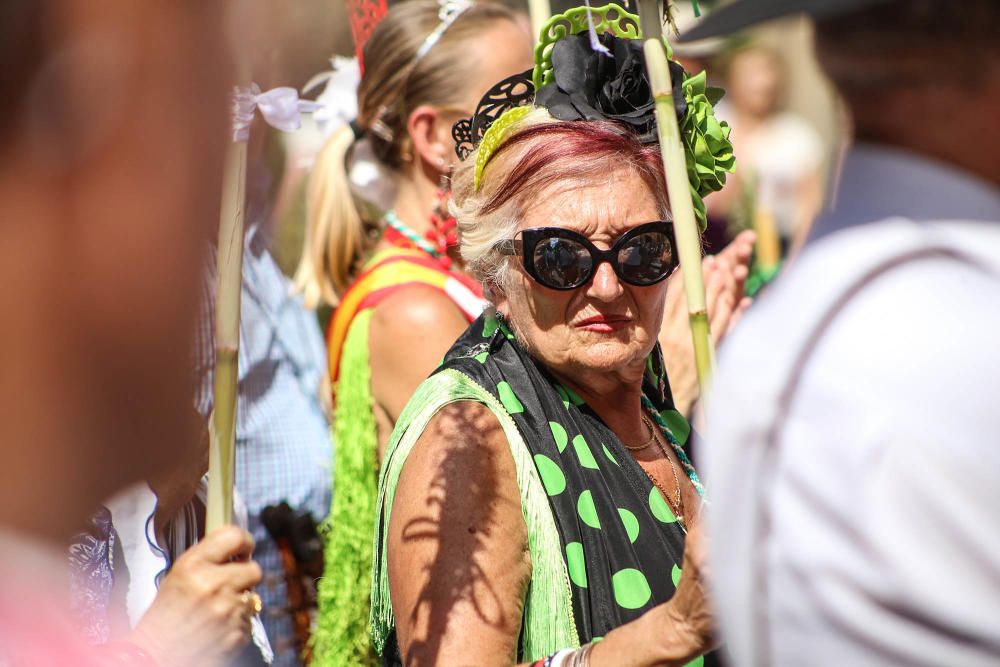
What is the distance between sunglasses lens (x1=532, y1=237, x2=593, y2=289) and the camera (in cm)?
213

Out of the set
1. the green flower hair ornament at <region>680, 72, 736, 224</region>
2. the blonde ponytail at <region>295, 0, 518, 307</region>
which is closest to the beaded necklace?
the blonde ponytail at <region>295, 0, 518, 307</region>

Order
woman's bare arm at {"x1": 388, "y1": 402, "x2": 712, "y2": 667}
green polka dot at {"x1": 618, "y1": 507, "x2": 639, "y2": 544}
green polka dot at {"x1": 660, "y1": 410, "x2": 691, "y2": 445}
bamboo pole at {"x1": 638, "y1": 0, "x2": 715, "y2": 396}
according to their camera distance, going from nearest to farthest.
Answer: bamboo pole at {"x1": 638, "y1": 0, "x2": 715, "y2": 396} → woman's bare arm at {"x1": 388, "y1": 402, "x2": 712, "y2": 667} → green polka dot at {"x1": 618, "y1": 507, "x2": 639, "y2": 544} → green polka dot at {"x1": 660, "y1": 410, "x2": 691, "y2": 445}

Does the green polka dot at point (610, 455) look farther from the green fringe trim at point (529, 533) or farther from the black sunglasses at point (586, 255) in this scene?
the black sunglasses at point (586, 255)

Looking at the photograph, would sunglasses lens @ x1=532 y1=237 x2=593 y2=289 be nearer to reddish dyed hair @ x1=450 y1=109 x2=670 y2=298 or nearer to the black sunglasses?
the black sunglasses

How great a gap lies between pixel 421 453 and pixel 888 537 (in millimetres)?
1085

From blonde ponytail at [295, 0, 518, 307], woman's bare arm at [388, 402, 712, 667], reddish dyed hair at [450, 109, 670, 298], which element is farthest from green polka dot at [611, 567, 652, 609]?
blonde ponytail at [295, 0, 518, 307]

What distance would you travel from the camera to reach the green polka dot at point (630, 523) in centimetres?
199

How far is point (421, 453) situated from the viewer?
192 centimetres

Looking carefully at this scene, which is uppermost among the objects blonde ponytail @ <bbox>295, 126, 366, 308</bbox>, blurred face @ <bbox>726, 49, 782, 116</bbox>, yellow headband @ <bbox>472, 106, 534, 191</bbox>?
blurred face @ <bbox>726, 49, 782, 116</bbox>

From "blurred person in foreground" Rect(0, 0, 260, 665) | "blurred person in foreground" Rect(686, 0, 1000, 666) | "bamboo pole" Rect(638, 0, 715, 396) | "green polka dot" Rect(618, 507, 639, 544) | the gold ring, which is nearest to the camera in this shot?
"blurred person in foreground" Rect(0, 0, 260, 665)

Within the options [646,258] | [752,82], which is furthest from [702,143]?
[752,82]

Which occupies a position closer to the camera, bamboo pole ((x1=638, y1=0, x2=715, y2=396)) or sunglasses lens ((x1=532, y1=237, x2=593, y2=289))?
bamboo pole ((x1=638, y1=0, x2=715, y2=396))

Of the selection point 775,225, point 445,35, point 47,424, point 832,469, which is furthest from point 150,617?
point 775,225

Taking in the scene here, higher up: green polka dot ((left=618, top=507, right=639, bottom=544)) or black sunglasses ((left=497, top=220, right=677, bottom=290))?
black sunglasses ((left=497, top=220, right=677, bottom=290))
